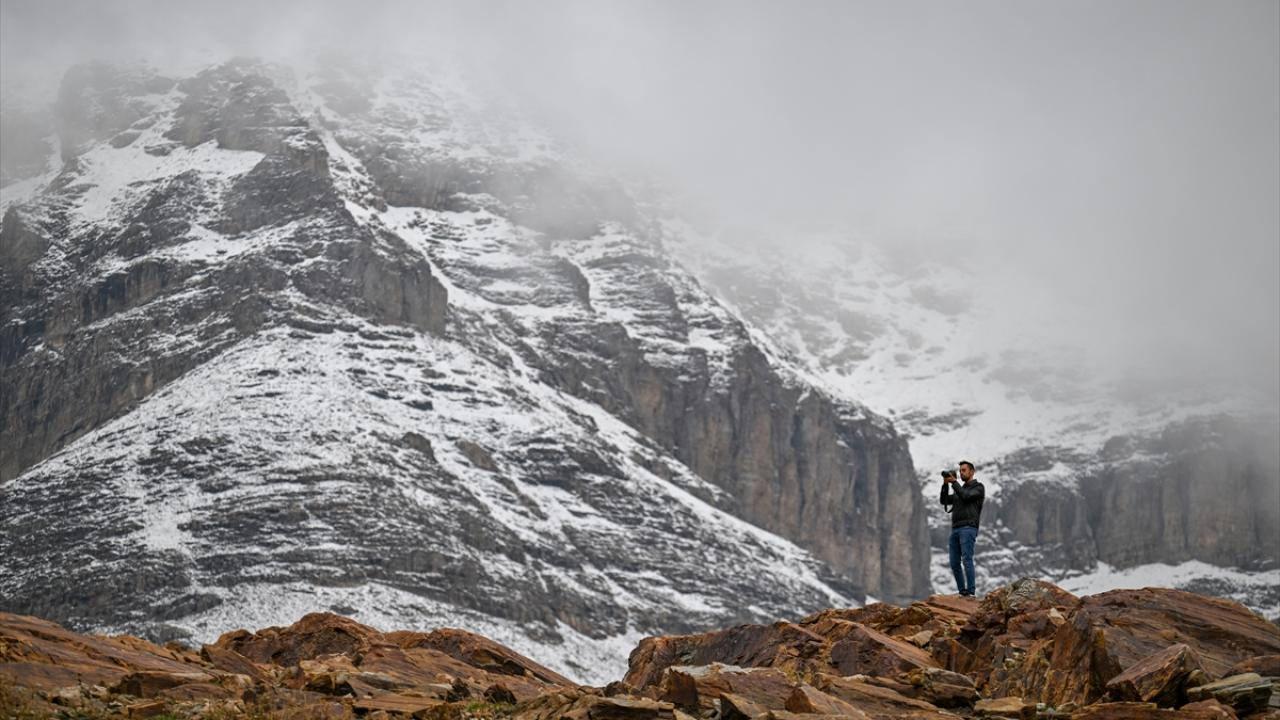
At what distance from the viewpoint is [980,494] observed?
3466 centimetres

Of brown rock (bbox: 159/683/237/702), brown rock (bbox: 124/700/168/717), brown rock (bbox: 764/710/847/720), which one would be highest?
brown rock (bbox: 764/710/847/720)

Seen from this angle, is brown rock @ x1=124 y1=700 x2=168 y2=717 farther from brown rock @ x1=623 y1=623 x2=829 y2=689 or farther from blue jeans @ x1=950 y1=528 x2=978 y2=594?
blue jeans @ x1=950 y1=528 x2=978 y2=594

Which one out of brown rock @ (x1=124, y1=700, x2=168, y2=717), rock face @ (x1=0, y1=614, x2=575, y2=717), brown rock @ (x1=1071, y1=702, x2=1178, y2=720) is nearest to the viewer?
brown rock @ (x1=1071, y1=702, x2=1178, y2=720)

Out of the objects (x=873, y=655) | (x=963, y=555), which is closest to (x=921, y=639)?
(x=873, y=655)

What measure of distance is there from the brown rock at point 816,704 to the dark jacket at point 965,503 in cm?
1087

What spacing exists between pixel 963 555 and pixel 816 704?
11766mm

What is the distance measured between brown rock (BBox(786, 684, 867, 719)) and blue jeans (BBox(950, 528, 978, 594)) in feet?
34.7

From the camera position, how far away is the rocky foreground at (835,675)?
23.5 m

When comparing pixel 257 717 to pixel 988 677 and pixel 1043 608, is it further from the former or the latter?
pixel 1043 608

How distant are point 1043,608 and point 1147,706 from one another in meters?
6.89

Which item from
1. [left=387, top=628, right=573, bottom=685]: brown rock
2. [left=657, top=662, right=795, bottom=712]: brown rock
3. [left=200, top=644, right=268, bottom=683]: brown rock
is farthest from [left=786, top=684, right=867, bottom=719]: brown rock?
[left=387, top=628, right=573, bottom=685]: brown rock

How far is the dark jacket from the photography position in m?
34.0

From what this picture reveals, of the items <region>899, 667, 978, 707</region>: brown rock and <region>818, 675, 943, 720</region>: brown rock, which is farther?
<region>899, 667, 978, 707</region>: brown rock

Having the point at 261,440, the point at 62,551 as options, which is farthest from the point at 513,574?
the point at 62,551
